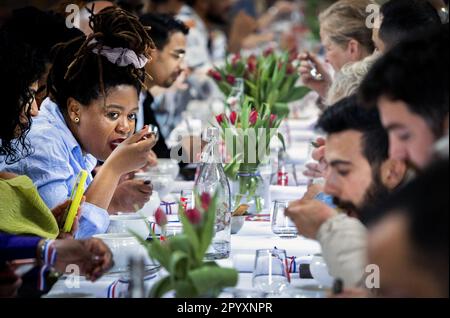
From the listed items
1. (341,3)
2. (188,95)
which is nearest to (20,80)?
(341,3)

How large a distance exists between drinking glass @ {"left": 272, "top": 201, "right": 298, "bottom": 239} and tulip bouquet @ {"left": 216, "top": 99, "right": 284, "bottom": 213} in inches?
10.0

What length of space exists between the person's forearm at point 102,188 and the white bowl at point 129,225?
93mm

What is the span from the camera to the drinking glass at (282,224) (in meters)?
2.25

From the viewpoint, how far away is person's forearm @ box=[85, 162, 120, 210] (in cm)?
226

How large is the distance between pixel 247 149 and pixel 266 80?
1430mm

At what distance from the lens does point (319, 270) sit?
1.72 metres

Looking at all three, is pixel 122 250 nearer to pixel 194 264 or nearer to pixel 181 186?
pixel 194 264

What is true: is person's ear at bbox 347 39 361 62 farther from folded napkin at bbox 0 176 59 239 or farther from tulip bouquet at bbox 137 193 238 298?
tulip bouquet at bbox 137 193 238 298

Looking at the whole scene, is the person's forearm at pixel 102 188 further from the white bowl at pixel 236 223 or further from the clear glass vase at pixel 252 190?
the clear glass vase at pixel 252 190

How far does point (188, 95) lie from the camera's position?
5.48m

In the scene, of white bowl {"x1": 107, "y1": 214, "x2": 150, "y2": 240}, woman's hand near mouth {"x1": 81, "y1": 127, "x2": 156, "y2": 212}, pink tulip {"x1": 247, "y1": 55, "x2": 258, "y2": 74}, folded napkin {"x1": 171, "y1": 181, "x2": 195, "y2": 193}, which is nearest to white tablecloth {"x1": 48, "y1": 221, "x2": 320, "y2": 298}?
white bowl {"x1": 107, "y1": 214, "x2": 150, "y2": 240}

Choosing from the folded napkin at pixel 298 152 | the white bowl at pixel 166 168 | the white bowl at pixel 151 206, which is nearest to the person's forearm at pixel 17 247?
the white bowl at pixel 151 206

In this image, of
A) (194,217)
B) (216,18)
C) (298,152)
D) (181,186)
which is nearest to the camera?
(194,217)

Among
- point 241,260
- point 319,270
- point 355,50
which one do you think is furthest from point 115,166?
point 355,50
